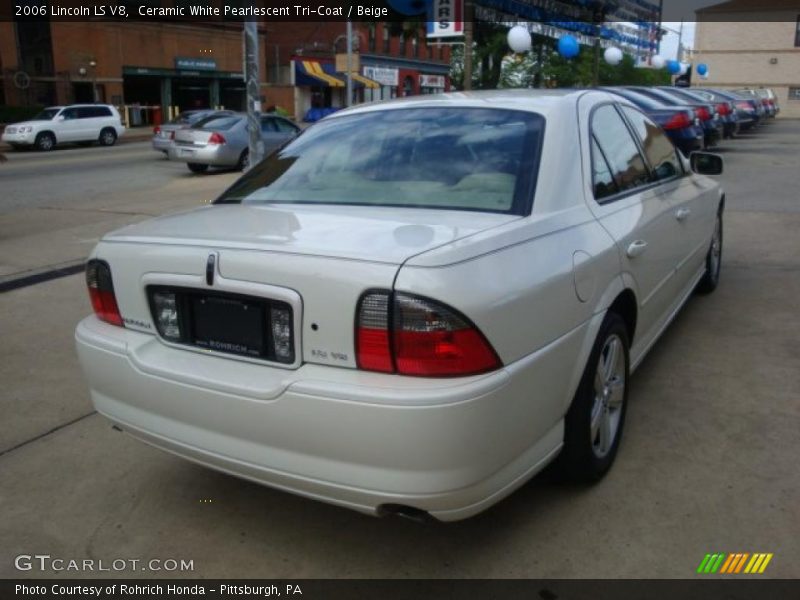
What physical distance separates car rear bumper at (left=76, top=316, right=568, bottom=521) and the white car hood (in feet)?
1.28

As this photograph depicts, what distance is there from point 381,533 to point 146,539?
89cm

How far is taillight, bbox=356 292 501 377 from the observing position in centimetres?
225

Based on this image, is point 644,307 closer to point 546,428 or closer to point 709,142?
point 546,428

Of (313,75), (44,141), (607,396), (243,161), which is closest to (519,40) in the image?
(243,161)

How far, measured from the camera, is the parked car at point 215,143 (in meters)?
16.7

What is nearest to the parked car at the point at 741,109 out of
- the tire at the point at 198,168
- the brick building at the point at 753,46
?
the tire at the point at 198,168

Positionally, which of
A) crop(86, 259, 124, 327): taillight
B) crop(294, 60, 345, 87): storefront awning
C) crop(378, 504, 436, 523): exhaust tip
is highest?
crop(294, 60, 345, 87): storefront awning

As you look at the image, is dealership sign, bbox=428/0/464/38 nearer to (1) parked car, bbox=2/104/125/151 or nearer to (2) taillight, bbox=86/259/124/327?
(2) taillight, bbox=86/259/124/327

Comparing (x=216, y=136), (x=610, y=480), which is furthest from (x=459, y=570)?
(x=216, y=136)

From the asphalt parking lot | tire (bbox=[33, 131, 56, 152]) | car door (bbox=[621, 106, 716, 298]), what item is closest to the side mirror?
car door (bbox=[621, 106, 716, 298])

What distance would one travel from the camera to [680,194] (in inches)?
175

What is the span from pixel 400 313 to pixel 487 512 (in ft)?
3.80

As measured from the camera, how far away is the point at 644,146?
418 cm

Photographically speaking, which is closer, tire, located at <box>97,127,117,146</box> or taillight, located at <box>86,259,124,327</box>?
taillight, located at <box>86,259,124,327</box>
